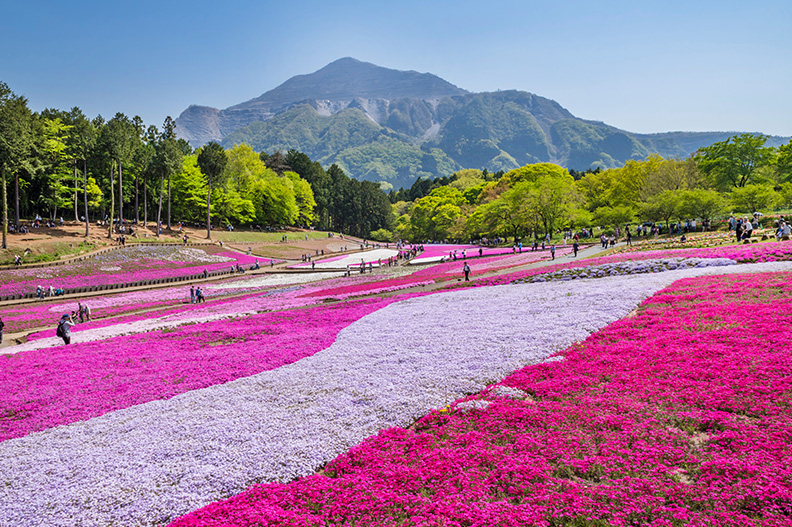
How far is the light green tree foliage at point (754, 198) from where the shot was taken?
166ft

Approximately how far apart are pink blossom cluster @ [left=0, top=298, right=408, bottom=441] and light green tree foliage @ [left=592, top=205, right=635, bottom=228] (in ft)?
179

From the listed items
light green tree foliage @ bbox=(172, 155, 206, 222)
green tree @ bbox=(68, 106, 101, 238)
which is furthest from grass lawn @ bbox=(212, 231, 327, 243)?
green tree @ bbox=(68, 106, 101, 238)

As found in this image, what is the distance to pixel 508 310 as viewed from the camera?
781 inches

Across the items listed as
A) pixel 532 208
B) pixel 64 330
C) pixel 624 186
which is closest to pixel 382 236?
pixel 532 208

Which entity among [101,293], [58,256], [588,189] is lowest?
[101,293]

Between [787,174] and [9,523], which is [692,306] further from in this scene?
[787,174]

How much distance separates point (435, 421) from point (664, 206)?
5721cm

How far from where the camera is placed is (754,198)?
5125 centimetres

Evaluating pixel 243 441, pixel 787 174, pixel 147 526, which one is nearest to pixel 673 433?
pixel 243 441

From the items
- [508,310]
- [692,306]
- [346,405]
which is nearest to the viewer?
[346,405]

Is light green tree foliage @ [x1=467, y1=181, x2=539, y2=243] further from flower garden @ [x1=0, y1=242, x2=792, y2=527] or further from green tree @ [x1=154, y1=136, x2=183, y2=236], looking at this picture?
green tree @ [x1=154, y1=136, x2=183, y2=236]

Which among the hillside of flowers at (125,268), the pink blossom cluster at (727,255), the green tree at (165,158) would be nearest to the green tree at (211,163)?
the green tree at (165,158)

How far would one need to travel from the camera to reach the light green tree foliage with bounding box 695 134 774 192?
72.8 metres

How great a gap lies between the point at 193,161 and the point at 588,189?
87183 millimetres
